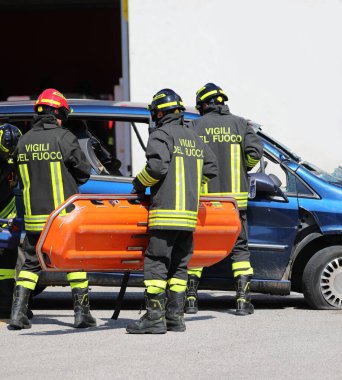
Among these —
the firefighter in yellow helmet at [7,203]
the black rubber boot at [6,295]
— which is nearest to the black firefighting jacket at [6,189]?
the firefighter in yellow helmet at [7,203]

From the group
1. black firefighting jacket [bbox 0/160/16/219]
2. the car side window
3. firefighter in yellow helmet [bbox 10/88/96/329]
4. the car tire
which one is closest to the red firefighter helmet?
firefighter in yellow helmet [bbox 10/88/96/329]

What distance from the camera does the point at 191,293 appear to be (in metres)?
8.69

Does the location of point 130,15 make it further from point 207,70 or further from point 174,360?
point 174,360

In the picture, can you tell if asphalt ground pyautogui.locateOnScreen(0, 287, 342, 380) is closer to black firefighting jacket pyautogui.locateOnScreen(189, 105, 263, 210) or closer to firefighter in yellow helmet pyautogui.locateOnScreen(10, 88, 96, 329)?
firefighter in yellow helmet pyautogui.locateOnScreen(10, 88, 96, 329)

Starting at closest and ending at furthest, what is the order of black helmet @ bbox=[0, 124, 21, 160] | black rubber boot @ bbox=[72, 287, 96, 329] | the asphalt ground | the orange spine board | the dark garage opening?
the asphalt ground, the orange spine board, black rubber boot @ bbox=[72, 287, 96, 329], black helmet @ bbox=[0, 124, 21, 160], the dark garage opening

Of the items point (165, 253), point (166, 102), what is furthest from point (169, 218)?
point (166, 102)

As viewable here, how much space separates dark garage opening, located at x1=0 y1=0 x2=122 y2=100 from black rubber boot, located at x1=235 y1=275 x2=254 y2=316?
16.4 metres

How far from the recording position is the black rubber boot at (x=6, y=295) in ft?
27.5

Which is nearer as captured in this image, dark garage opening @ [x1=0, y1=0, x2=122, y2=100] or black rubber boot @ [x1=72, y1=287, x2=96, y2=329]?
black rubber boot @ [x1=72, y1=287, x2=96, y2=329]

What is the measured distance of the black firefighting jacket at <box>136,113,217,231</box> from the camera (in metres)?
7.49

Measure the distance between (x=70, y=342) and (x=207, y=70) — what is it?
8.13 m

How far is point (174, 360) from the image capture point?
6633 mm

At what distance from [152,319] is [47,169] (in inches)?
51.0

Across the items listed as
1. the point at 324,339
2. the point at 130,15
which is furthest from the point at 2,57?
the point at 324,339
